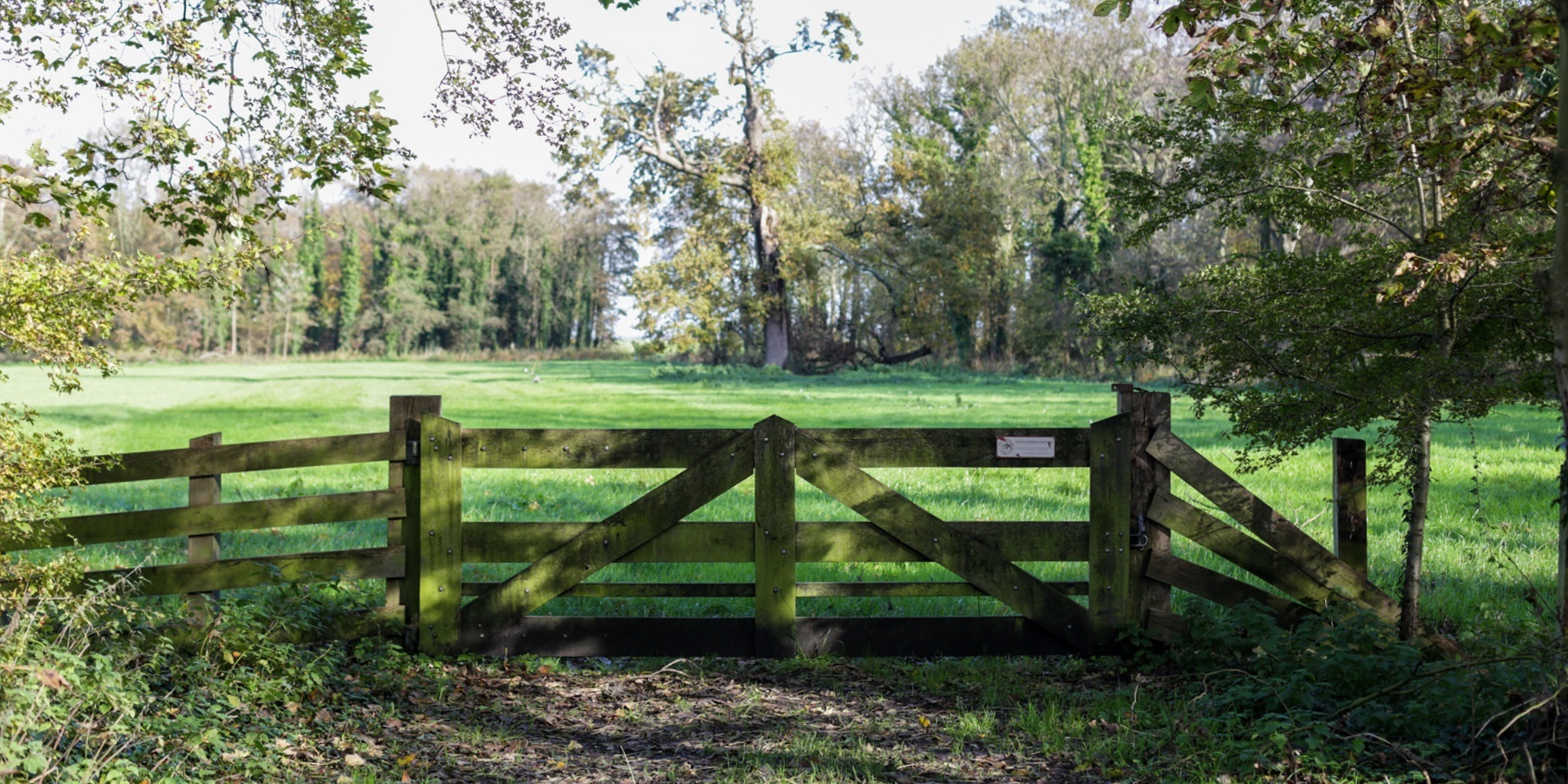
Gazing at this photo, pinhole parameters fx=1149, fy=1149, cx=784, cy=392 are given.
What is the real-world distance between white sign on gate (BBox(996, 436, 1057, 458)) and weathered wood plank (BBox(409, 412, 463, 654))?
3.19 meters

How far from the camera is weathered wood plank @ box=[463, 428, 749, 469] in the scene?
684 cm

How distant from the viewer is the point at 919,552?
6.68 meters

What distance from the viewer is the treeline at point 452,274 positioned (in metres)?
80.6

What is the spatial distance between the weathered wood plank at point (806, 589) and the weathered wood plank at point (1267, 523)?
0.91 meters

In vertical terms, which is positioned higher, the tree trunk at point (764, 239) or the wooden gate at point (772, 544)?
the tree trunk at point (764, 239)

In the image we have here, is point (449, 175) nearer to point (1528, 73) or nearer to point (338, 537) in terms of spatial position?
point (338, 537)

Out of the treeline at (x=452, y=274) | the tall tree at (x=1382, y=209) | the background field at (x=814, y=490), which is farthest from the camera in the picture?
the treeline at (x=452, y=274)

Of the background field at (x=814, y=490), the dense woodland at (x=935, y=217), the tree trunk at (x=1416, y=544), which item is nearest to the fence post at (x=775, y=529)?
the background field at (x=814, y=490)

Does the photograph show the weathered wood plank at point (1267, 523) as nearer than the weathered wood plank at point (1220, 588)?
Yes

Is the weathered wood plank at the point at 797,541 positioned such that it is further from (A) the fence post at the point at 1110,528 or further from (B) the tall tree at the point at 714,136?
(B) the tall tree at the point at 714,136

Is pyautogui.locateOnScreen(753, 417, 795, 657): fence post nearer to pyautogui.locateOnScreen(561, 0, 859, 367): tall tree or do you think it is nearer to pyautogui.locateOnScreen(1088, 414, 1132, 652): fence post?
pyautogui.locateOnScreen(1088, 414, 1132, 652): fence post

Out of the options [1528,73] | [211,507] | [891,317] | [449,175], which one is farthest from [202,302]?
[1528,73]

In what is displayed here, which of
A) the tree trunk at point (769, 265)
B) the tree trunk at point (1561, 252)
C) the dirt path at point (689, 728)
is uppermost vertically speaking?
the tree trunk at point (769, 265)

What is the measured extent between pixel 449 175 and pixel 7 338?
8277cm
